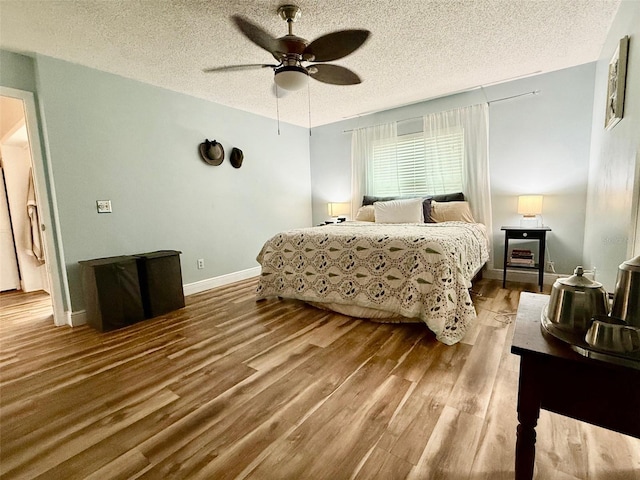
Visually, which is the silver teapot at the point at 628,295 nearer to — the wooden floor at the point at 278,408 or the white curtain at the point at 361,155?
the wooden floor at the point at 278,408

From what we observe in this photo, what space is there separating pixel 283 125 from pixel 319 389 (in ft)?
13.9

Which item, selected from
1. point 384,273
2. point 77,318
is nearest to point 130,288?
point 77,318

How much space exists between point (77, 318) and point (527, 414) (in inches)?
136

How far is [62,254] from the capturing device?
2.70m

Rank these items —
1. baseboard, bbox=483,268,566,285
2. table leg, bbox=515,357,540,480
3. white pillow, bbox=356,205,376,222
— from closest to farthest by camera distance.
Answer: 1. table leg, bbox=515,357,540,480
2. baseboard, bbox=483,268,566,285
3. white pillow, bbox=356,205,376,222

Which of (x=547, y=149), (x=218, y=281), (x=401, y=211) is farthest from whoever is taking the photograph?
(x=218, y=281)

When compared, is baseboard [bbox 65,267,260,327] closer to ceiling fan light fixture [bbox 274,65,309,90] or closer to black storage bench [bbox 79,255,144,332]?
black storage bench [bbox 79,255,144,332]

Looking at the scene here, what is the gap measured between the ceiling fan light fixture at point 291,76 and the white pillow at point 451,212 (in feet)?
8.06

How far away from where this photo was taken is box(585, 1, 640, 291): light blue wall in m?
1.57

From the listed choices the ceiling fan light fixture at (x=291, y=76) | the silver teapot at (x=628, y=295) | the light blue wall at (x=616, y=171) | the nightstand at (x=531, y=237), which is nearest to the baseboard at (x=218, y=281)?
the ceiling fan light fixture at (x=291, y=76)

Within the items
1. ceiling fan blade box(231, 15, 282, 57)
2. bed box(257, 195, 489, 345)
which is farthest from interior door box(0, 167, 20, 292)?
ceiling fan blade box(231, 15, 282, 57)

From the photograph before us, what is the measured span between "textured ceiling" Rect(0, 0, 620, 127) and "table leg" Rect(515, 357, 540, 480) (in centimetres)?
231

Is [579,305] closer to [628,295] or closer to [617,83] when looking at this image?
[628,295]

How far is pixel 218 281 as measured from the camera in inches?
156
